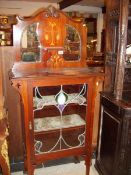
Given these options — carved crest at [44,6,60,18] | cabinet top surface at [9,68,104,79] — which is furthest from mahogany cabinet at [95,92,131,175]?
carved crest at [44,6,60,18]

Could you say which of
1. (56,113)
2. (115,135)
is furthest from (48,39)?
(115,135)

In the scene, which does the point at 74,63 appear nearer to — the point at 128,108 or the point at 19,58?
the point at 19,58

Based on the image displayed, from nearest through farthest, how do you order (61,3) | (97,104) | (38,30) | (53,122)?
(38,30), (53,122), (97,104), (61,3)

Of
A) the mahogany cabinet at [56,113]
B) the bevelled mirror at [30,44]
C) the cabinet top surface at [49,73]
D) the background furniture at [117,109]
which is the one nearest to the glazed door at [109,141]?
the background furniture at [117,109]

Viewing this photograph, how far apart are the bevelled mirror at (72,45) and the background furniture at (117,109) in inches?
11.7

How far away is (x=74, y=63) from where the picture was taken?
1.94 m

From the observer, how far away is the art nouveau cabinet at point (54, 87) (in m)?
1.67

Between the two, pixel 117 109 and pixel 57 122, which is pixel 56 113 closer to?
pixel 57 122

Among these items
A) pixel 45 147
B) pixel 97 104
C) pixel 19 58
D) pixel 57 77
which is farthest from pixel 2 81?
pixel 97 104

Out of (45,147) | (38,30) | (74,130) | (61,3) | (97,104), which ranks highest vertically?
(61,3)

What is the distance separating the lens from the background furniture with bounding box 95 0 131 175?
1.62 meters

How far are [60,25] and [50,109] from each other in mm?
771

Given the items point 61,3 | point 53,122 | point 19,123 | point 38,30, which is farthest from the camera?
point 61,3

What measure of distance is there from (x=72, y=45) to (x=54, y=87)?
1.64 feet
